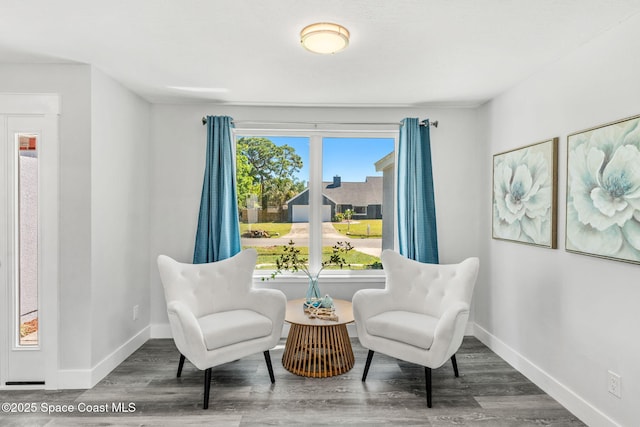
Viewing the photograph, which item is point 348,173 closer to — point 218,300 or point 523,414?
point 218,300

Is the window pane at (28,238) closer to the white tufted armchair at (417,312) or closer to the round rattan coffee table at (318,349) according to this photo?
the round rattan coffee table at (318,349)

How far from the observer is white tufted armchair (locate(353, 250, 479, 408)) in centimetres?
239

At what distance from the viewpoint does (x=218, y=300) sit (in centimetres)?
295

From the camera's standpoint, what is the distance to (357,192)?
3.78 metres

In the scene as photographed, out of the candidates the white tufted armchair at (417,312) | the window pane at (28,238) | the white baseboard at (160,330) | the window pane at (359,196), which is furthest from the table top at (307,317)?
the window pane at (28,238)

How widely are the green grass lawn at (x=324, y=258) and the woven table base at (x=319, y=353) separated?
1.04m

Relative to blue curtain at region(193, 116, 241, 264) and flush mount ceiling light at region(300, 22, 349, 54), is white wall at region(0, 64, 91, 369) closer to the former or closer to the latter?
blue curtain at region(193, 116, 241, 264)

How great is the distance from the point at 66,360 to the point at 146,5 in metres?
2.51

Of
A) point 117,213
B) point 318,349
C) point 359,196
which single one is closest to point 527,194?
point 359,196

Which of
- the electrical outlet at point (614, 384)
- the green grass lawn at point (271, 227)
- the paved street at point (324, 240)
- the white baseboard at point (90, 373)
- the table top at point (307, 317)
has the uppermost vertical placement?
the green grass lawn at point (271, 227)

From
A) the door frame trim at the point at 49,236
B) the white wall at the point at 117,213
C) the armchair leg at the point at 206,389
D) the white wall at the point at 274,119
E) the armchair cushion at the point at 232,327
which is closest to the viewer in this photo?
the armchair leg at the point at 206,389

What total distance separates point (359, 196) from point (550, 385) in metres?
2.28

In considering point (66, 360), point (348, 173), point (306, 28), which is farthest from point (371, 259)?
point (66, 360)

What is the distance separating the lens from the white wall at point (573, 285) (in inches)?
75.5
